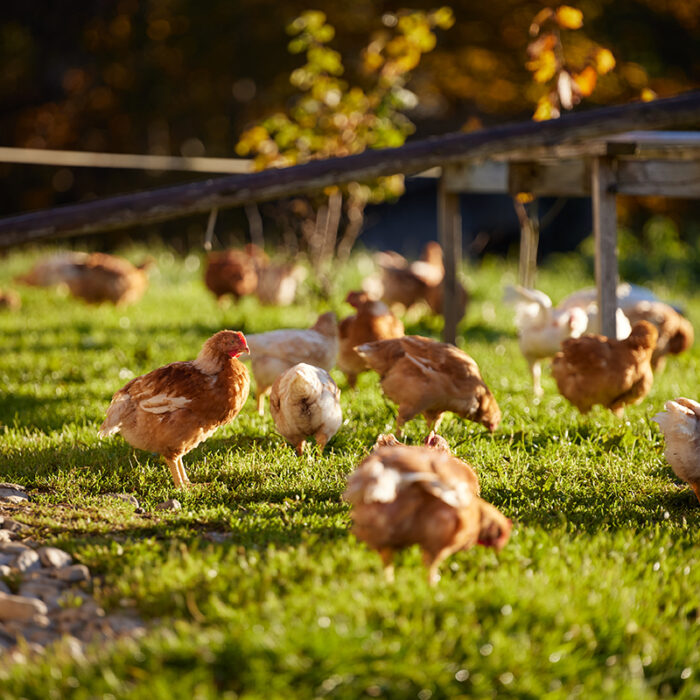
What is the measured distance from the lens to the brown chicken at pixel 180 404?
4207 mm

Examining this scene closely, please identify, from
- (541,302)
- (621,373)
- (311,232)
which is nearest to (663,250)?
(311,232)

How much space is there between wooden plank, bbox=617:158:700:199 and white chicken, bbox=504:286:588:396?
94 cm

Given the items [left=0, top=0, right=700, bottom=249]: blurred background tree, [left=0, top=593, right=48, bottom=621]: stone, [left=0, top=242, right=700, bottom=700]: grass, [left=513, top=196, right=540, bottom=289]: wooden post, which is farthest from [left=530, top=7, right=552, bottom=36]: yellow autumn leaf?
[left=0, top=0, right=700, bottom=249]: blurred background tree

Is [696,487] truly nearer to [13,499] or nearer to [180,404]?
[180,404]

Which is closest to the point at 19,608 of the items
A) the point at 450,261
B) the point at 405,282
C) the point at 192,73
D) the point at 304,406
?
the point at 304,406

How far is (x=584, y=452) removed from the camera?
487 cm

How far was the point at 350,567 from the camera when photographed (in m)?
3.21

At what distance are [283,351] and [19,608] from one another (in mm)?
2716

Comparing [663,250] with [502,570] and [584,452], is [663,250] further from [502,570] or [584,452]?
[502,570]

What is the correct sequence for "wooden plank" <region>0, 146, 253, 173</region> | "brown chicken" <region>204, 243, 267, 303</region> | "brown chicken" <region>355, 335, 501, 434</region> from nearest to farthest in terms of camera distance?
"brown chicken" <region>355, 335, 501, 434</region>, "wooden plank" <region>0, 146, 253, 173</region>, "brown chicken" <region>204, 243, 267, 303</region>

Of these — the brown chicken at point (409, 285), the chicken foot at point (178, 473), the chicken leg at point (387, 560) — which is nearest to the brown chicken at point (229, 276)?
the brown chicken at point (409, 285)

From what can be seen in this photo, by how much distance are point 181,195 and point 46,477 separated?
1.62 meters

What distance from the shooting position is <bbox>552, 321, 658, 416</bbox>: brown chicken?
5312 mm

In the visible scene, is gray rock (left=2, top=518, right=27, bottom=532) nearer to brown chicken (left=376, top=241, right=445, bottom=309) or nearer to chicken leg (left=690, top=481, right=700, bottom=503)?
chicken leg (left=690, top=481, right=700, bottom=503)
